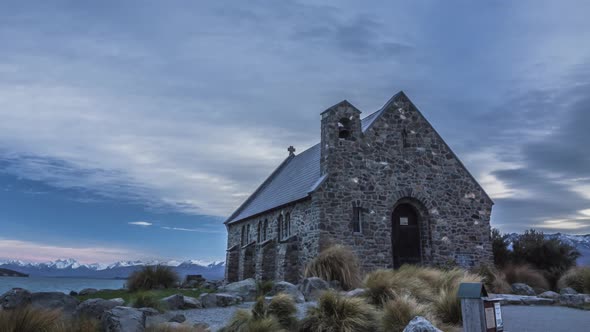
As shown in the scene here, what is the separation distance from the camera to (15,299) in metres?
9.00

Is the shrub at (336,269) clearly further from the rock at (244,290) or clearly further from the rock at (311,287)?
the rock at (244,290)

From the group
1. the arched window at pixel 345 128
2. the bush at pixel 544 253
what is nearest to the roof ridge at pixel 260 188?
the arched window at pixel 345 128

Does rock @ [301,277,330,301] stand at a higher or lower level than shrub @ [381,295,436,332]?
higher

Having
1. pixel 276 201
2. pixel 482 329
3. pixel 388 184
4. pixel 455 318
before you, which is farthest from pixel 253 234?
pixel 482 329

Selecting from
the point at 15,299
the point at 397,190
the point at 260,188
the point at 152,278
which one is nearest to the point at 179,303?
the point at 15,299

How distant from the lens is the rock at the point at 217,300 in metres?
13.0

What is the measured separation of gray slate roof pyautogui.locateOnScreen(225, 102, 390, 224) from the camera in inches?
898

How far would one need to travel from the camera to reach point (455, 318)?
967 centimetres

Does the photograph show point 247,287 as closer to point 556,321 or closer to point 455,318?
point 455,318

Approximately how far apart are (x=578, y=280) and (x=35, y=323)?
61.6 feet

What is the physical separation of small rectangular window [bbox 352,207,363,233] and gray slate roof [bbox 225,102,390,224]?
2.20 m

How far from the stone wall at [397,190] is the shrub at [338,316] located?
10476mm

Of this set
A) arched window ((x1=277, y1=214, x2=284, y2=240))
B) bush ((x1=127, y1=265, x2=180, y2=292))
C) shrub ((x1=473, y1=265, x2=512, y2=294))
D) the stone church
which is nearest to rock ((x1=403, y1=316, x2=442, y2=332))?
shrub ((x1=473, y1=265, x2=512, y2=294))

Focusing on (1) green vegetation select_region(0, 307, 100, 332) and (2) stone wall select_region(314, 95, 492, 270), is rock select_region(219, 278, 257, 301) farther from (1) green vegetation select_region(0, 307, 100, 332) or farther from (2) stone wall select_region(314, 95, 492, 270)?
(1) green vegetation select_region(0, 307, 100, 332)
